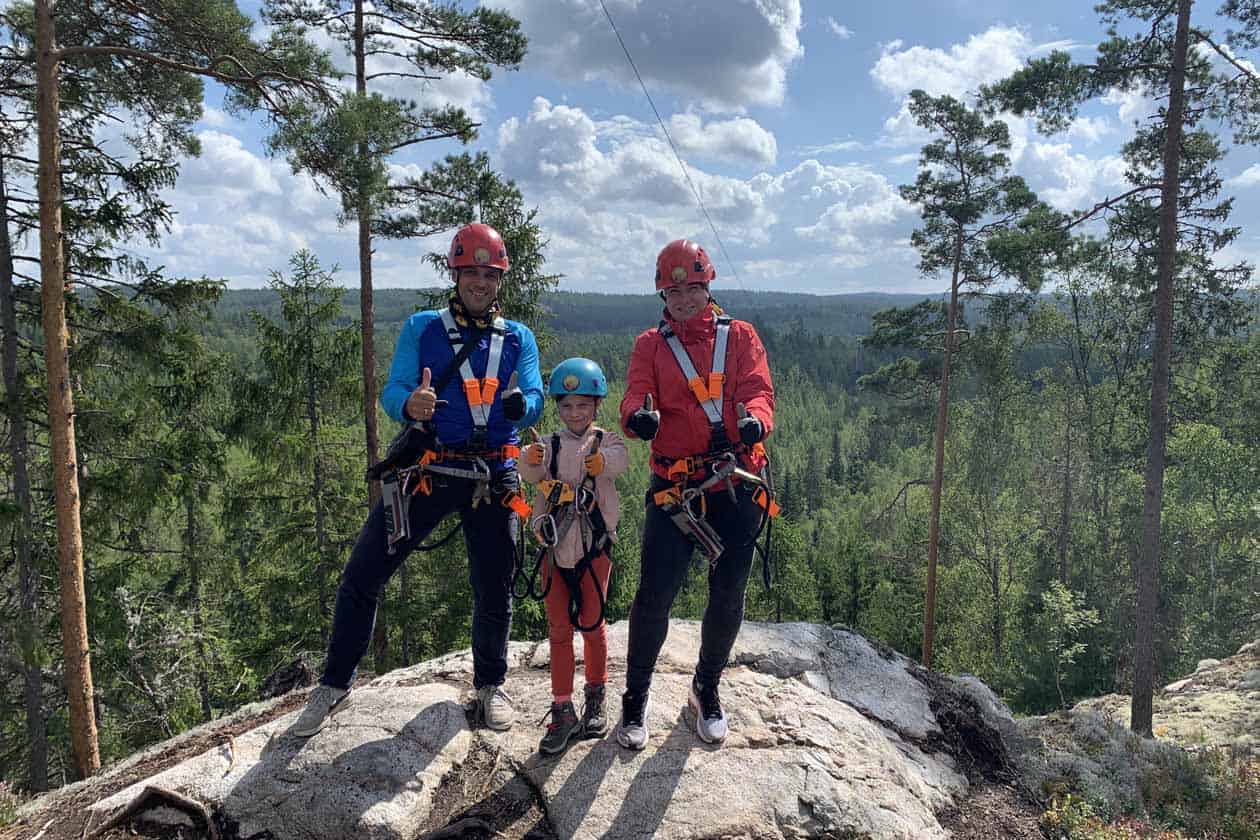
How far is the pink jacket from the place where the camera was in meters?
3.79

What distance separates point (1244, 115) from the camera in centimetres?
941

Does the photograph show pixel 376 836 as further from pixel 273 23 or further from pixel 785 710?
pixel 273 23

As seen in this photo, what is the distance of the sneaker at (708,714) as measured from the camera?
4098 millimetres

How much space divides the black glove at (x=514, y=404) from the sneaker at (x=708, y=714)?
2.08 metres

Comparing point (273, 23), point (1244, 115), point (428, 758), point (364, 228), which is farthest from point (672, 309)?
point (1244, 115)

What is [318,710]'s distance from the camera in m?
4.06

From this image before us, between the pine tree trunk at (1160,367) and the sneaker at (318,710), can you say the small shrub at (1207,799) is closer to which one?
the pine tree trunk at (1160,367)

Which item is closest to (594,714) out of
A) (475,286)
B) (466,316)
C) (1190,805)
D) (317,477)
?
(466,316)

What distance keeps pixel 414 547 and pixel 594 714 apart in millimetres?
1529

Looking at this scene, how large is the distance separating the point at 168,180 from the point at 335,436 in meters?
5.91

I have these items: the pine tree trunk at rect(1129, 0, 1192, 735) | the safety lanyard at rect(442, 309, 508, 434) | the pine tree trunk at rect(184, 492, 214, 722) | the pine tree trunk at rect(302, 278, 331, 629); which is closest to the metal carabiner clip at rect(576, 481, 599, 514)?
the safety lanyard at rect(442, 309, 508, 434)

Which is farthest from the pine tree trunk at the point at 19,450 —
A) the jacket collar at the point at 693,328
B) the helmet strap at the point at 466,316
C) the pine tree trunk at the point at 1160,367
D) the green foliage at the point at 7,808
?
the pine tree trunk at the point at 1160,367

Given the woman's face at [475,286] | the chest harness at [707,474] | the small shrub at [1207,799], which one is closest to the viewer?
→ the chest harness at [707,474]

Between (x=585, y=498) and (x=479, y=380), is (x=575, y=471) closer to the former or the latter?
(x=585, y=498)
